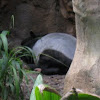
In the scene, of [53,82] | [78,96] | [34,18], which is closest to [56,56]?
[53,82]

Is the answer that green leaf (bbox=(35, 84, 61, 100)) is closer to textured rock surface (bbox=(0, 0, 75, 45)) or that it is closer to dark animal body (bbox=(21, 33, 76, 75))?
dark animal body (bbox=(21, 33, 76, 75))

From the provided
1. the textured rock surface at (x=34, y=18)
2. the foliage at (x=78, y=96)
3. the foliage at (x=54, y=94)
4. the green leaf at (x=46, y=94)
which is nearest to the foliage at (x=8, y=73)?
the foliage at (x=54, y=94)

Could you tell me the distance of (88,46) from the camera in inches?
81.0

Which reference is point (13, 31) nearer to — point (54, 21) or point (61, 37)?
point (54, 21)

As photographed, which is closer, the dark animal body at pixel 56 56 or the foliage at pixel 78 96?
the foliage at pixel 78 96

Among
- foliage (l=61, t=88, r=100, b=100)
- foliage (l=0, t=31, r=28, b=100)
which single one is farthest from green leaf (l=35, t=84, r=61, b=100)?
foliage (l=0, t=31, r=28, b=100)

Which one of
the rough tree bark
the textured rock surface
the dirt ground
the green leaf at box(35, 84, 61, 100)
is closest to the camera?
the green leaf at box(35, 84, 61, 100)

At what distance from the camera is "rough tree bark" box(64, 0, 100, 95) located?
195 centimetres

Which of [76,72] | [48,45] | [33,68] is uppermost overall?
[76,72]

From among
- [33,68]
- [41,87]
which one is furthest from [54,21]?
[41,87]

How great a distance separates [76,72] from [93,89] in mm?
216

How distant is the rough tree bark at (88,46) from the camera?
6.41ft

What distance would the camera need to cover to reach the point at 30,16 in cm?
470

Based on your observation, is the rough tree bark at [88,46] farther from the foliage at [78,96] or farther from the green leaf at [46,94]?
the foliage at [78,96]
